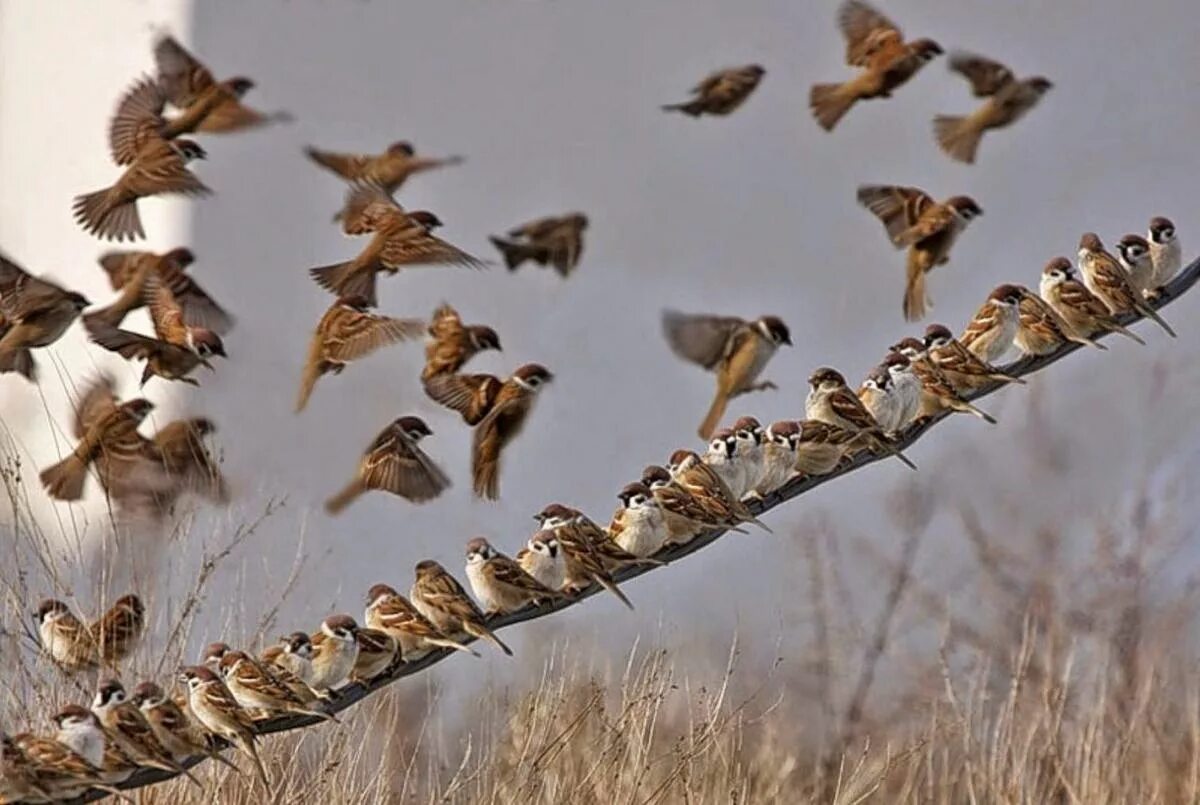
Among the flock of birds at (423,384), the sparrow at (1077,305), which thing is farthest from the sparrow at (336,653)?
the sparrow at (1077,305)

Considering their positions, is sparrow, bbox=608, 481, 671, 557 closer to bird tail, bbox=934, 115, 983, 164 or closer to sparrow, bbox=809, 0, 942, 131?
sparrow, bbox=809, 0, 942, 131

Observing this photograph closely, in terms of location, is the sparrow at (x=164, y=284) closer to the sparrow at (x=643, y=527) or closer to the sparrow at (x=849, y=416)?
the sparrow at (x=643, y=527)

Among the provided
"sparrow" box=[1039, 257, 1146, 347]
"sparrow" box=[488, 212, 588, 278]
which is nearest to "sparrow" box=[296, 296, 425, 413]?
"sparrow" box=[488, 212, 588, 278]

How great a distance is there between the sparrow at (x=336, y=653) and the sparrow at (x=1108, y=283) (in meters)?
1.11

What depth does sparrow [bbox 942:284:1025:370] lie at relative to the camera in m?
2.95

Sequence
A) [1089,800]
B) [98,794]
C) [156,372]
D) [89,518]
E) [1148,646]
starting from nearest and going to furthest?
[98,794] → [156,372] → [1089,800] → [89,518] → [1148,646]

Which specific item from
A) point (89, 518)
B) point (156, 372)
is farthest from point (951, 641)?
point (156, 372)

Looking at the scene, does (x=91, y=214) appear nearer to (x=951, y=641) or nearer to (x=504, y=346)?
(x=504, y=346)

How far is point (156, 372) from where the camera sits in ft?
10.8

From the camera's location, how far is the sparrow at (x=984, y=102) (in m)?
4.44

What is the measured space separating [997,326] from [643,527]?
23.7 inches

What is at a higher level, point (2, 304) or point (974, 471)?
point (2, 304)

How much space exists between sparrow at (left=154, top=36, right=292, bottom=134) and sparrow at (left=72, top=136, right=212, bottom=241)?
0.74ft

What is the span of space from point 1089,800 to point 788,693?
1.34m
